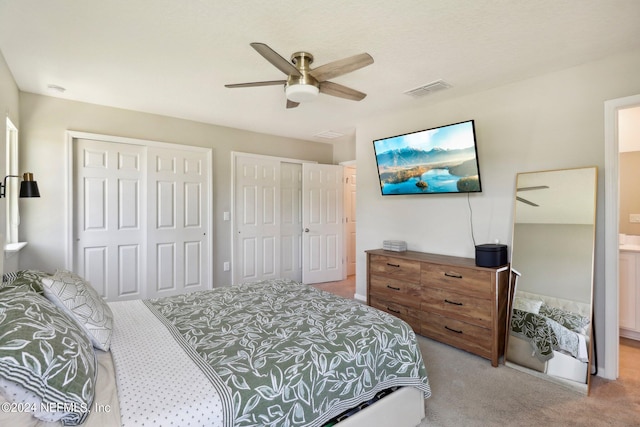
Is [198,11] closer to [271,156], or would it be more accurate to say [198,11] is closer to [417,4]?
[417,4]

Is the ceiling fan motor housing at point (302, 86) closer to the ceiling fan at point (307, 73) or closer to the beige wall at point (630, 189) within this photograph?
the ceiling fan at point (307, 73)

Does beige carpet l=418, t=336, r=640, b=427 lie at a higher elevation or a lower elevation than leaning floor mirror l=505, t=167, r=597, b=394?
lower

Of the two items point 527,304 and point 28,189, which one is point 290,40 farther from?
point 527,304

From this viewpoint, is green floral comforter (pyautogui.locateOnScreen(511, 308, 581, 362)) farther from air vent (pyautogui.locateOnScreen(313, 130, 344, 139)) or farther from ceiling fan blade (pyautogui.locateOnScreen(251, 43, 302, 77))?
air vent (pyautogui.locateOnScreen(313, 130, 344, 139))

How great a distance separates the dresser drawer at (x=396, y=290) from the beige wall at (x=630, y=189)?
2724 mm

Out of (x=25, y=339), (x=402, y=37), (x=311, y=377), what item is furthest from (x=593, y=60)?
(x=25, y=339)

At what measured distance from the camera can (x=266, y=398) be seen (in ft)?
4.11

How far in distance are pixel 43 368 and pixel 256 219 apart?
384cm

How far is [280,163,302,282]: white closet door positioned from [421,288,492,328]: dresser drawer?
2.60 meters

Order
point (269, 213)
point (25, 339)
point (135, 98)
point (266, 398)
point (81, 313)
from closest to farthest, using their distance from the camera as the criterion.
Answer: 1. point (25, 339)
2. point (266, 398)
3. point (81, 313)
4. point (135, 98)
5. point (269, 213)

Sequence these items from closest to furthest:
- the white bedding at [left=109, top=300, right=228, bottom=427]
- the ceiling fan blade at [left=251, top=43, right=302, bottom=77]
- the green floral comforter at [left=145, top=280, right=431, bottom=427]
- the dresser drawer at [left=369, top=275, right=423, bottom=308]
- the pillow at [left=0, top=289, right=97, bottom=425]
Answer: the pillow at [left=0, top=289, right=97, bottom=425], the white bedding at [left=109, top=300, right=228, bottom=427], the green floral comforter at [left=145, top=280, right=431, bottom=427], the ceiling fan blade at [left=251, top=43, right=302, bottom=77], the dresser drawer at [left=369, top=275, right=423, bottom=308]

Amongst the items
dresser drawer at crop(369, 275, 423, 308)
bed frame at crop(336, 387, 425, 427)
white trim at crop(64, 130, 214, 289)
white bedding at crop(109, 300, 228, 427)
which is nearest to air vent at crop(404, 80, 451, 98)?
dresser drawer at crop(369, 275, 423, 308)

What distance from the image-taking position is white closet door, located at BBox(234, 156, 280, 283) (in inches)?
183

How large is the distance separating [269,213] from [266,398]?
150 inches
